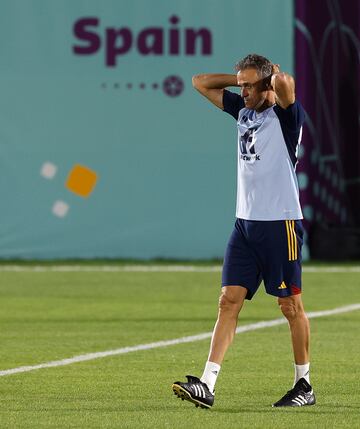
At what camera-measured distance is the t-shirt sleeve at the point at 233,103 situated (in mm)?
9594

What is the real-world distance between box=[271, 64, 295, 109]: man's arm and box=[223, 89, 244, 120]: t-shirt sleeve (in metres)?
0.55

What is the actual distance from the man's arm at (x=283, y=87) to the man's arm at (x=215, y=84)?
0.81 metres

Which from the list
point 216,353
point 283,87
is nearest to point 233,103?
point 283,87

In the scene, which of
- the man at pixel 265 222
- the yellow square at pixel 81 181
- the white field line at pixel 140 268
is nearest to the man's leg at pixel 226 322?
the man at pixel 265 222

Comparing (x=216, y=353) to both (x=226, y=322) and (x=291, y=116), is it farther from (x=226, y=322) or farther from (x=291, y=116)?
(x=291, y=116)

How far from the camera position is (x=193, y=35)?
2320cm

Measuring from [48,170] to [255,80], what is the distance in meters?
14.2

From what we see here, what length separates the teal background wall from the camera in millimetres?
23156

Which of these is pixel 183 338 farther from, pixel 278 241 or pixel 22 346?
pixel 278 241

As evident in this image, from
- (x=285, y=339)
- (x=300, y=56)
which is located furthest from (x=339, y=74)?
(x=285, y=339)

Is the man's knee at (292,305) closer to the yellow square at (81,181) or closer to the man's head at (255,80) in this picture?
the man's head at (255,80)

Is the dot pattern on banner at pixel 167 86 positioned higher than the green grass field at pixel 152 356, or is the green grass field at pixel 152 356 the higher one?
the dot pattern on banner at pixel 167 86

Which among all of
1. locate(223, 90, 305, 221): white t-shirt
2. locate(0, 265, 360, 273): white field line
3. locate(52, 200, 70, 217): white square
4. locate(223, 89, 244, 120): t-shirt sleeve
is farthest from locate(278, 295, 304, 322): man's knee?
locate(52, 200, 70, 217): white square

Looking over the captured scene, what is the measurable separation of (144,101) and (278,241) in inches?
553
